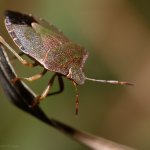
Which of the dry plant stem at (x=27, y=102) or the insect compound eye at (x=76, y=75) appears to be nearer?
the dry plant stem at (x=27, y=102)

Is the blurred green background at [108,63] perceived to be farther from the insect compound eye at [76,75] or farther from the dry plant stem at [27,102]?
the dry plant stem at [27,102]

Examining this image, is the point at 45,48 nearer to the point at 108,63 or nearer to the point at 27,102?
the point at 27,102

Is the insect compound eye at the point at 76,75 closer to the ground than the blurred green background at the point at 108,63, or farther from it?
farther from it

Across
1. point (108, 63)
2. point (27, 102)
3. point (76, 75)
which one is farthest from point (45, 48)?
point (108, 63)

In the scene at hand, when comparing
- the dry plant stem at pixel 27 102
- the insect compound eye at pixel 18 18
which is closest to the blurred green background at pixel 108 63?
the insect compound eye at pixel 18 18

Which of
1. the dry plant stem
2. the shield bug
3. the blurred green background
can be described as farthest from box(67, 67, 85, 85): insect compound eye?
the blurred green background
